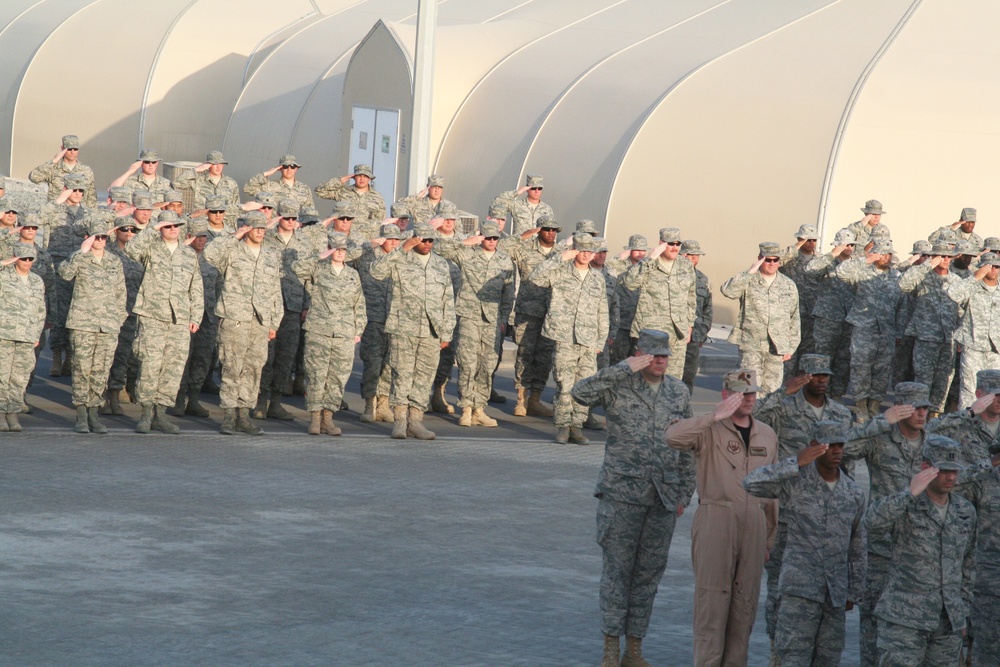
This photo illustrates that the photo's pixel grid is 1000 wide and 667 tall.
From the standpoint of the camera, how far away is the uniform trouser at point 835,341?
1773 cm

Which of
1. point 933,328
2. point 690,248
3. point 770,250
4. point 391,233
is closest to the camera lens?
point 391,233

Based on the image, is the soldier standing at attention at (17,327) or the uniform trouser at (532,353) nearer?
the soldier standing at attention at (17,327)

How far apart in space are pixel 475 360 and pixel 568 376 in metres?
1.21

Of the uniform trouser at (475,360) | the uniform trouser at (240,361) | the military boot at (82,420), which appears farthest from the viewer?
the uniform trouser at (475,360)

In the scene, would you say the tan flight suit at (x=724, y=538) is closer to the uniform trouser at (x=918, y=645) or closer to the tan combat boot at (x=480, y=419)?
the uniform trouser at (x=918, y=645)

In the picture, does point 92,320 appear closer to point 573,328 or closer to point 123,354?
point 123,354

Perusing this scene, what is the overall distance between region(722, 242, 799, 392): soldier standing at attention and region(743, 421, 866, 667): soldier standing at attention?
309 inches

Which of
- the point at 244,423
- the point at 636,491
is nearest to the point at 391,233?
the point at 244,423

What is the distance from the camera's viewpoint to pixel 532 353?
16891 mm

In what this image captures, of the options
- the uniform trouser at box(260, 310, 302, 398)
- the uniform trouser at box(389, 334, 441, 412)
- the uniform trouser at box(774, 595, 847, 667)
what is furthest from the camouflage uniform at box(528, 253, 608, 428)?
the uniform trouser at box(774, 595, 847, 667)

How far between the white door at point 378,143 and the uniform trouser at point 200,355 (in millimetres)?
10753

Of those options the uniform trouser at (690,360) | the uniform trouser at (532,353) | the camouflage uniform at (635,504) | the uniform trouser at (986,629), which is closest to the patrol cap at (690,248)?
the uniform trouser at (690,360)

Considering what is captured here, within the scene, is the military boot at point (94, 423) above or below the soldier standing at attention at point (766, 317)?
below

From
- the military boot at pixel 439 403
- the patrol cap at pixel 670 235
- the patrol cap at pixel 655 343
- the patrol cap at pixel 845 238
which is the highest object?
the patrol cap at pixel 845 238
